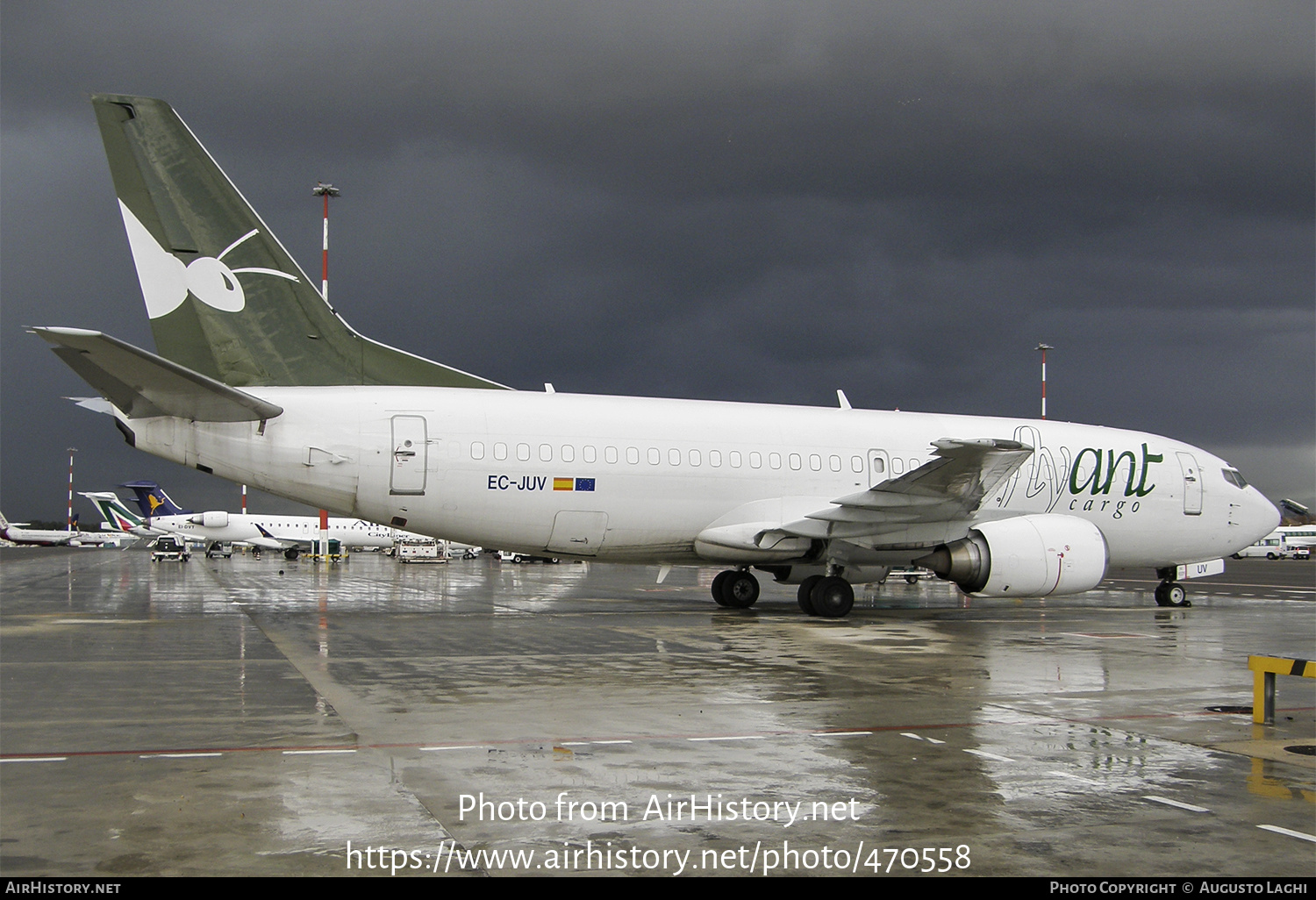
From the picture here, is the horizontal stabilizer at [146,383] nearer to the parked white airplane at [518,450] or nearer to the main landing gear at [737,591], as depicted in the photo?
the parked white airplane at [518,450]

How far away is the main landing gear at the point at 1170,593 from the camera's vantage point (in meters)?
22.8

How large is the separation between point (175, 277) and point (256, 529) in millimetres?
54482

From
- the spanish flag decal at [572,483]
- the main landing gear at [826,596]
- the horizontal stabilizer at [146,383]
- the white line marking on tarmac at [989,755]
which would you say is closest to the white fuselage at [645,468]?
the spanish flag decal at [572,483]

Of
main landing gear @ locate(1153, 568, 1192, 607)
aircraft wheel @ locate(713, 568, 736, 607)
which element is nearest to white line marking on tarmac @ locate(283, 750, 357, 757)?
aircraft wheel @ locate(713, 568, 736, 607)

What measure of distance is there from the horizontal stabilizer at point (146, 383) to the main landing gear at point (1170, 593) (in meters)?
18.6

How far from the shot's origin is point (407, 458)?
56.2ft

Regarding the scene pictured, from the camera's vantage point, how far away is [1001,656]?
1359 centimetres

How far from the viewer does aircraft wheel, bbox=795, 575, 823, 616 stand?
19.1 meters

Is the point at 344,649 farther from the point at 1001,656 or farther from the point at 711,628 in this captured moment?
the point at 1001,656

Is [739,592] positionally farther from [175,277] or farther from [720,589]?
[175,277]

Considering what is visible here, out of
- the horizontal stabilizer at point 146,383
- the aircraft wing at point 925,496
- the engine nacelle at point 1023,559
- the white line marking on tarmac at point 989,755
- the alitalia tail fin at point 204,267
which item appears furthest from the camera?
the engine nacelle at point 1023,559

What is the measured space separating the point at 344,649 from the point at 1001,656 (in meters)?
8.56

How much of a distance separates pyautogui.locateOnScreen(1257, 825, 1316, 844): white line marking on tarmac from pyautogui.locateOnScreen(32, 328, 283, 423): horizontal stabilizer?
42.5ft
